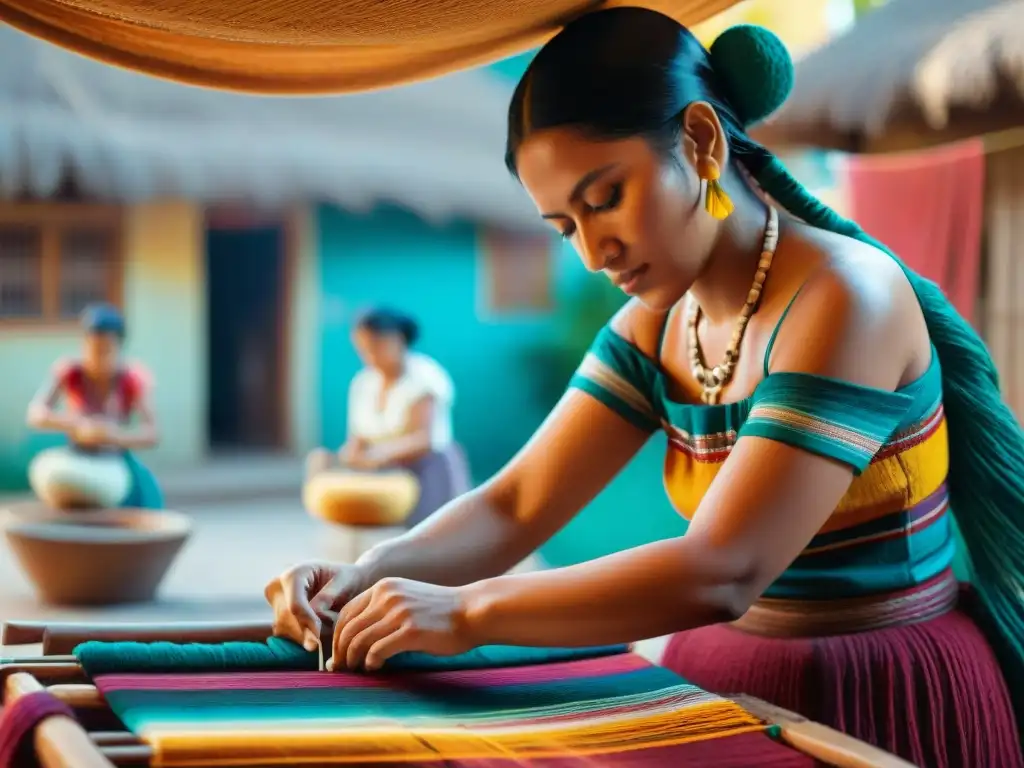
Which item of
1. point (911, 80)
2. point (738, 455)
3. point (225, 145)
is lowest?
point (738, 455)

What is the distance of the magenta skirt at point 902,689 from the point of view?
1.24 meters

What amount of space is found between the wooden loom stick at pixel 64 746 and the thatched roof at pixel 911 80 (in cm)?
433

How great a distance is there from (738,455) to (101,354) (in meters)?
5.00

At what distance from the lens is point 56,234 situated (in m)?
8.13

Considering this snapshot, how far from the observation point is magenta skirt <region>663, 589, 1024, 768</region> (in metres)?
1.24

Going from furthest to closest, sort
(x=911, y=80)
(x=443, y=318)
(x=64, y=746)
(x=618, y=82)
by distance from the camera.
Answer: (x=443, y=318), (x=911, y=80), (x=618, y=82), (x=64, y=746)

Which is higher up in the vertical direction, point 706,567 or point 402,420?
point 402,420

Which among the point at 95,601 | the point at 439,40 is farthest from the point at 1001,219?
the point at 439,40

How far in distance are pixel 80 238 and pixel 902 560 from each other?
7764 millimetres

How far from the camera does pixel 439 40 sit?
57.7 inches

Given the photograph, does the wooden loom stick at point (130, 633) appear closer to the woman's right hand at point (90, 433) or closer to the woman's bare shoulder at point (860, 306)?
the woman's bare shoulder at point (860, 306)

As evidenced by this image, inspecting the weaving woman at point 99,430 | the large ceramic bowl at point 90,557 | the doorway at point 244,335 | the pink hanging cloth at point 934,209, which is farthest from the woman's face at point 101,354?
the doorway at point 244,335

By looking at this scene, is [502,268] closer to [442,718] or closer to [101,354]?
[101,354]

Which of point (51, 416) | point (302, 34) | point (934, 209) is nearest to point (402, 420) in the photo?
point (51, 416)
